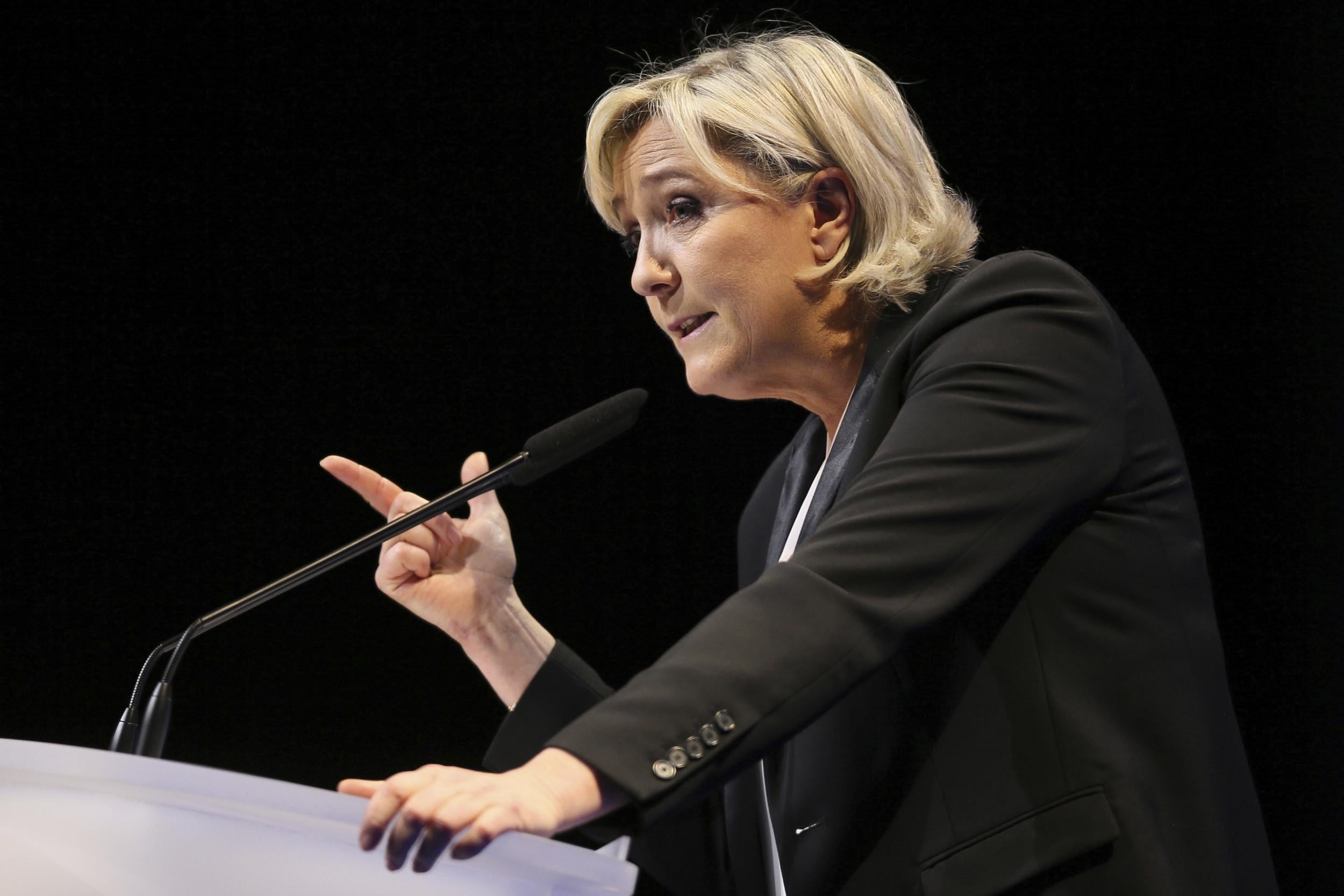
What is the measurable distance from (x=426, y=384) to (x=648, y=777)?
197 cm

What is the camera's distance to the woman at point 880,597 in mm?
917

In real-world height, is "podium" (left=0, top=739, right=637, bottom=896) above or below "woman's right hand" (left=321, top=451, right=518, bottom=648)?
below

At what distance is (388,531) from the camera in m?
1.47

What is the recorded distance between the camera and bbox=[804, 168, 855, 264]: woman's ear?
175 cm

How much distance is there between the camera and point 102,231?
250 cm

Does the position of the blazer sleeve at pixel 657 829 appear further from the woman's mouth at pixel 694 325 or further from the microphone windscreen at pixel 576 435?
the woman's mouth at pixel 694 325

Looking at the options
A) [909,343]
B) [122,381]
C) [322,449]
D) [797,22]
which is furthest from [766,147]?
[122,381]

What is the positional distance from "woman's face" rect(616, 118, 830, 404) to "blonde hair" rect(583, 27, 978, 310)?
1.2 inches

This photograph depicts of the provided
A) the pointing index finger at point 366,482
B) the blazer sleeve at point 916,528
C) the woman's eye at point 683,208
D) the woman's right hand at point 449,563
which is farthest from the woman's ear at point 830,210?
the pointing index finger at point 366,482

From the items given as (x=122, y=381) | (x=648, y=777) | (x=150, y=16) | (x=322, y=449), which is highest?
(x=150, y=16)

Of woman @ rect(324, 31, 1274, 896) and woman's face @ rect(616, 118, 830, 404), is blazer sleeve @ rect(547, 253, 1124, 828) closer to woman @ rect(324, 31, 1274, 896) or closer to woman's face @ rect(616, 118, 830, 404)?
woman @ rect(324, 31, 1274, 896)

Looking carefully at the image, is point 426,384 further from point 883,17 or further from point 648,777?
point 648,777

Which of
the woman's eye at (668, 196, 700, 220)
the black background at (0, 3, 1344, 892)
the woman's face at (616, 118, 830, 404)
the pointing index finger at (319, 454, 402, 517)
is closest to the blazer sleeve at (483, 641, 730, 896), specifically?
the pointing index finger at (319, 454, 402, 517)

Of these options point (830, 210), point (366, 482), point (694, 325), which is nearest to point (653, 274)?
point (694, 325)
